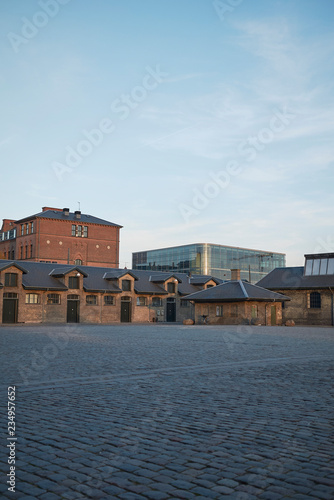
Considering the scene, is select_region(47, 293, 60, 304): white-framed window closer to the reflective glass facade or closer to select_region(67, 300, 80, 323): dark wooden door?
select_region(67, 300, 80, 323): dark wooden door

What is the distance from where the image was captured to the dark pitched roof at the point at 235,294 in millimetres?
46656

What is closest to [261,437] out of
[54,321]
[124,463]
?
[124,463]

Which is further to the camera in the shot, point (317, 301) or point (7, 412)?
point (317, 301)

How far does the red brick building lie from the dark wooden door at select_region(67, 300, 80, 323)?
18.5 metres

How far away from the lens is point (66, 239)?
241 ft

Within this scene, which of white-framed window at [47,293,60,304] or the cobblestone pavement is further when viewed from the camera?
white-framed window at [47,293,60,304]

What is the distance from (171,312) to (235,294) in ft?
45.5

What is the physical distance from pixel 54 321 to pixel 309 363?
38930 millimetres

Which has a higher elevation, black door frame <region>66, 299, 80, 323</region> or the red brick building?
the red brick building

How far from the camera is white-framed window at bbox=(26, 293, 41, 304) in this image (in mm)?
47938

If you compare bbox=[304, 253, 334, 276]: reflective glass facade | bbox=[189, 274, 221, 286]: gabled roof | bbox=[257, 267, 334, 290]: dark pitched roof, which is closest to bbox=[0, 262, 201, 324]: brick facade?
bbox=[189, 274, 221, 286]: gabled roof

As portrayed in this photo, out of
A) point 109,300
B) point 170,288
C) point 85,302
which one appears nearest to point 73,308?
point 85,302

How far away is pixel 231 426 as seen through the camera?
20.8 feet

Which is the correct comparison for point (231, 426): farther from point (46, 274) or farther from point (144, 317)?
point (144, 317)
